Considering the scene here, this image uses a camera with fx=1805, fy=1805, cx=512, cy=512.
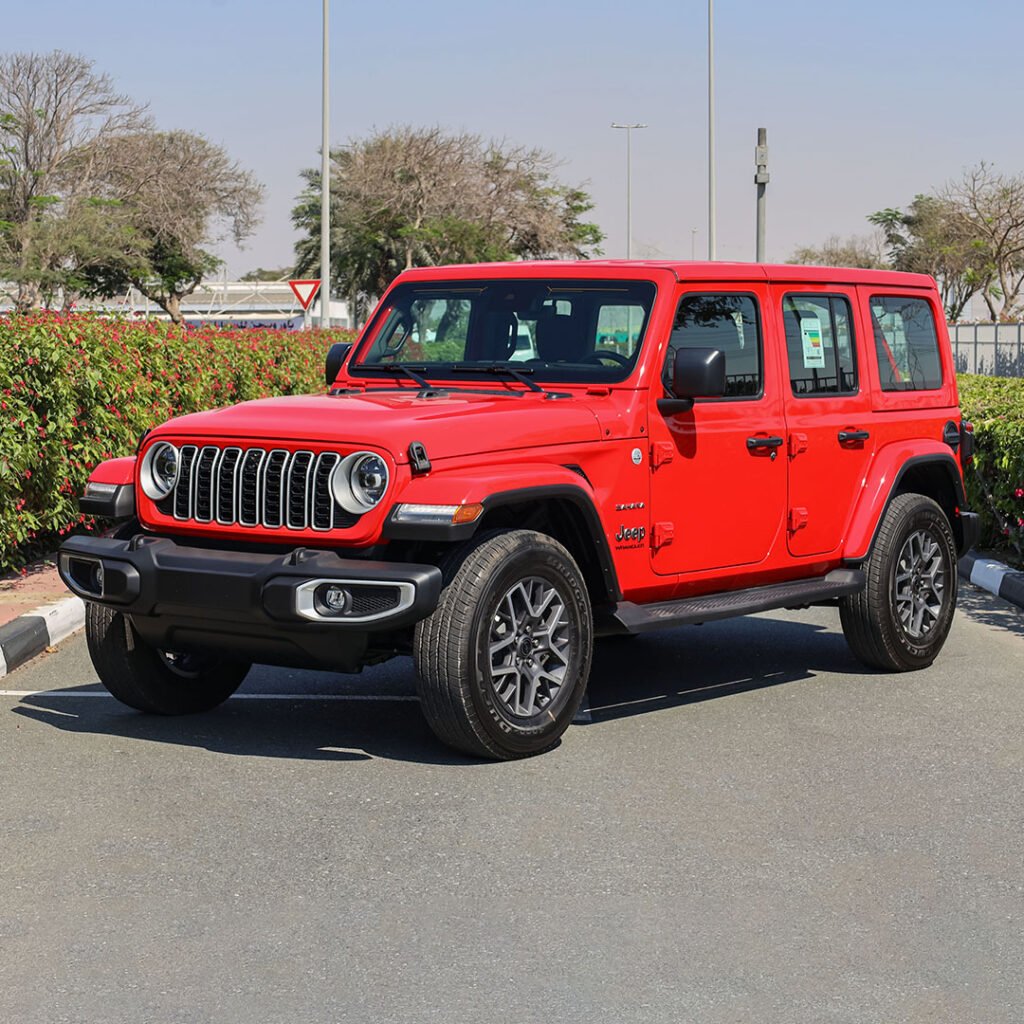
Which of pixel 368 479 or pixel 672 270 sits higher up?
pixel 672 270

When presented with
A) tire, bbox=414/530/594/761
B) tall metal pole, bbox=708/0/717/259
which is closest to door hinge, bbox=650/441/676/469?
tire, bbox=414/530/594/761

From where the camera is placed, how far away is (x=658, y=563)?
7.49 m

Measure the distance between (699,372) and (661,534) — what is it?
703mm

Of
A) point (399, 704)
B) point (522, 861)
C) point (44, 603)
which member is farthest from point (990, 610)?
point (522, 861)

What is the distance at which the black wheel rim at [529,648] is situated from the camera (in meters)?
6.71

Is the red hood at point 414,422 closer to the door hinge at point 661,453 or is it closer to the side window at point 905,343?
the door hinge at point 661,453

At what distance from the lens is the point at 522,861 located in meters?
5.53

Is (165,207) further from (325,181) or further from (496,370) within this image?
(496,370)

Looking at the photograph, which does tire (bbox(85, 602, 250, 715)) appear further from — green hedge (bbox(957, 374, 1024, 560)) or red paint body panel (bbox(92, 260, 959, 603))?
green hedge (bbox(957, 374, 1024, 560))

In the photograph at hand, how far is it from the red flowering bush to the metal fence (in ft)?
93.0

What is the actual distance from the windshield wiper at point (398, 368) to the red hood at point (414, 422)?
0.43 metres

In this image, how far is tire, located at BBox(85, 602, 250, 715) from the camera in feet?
24.2

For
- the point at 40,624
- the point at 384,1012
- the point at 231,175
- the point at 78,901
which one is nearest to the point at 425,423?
the point at 78,901

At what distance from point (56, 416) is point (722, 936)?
7.58 metres
